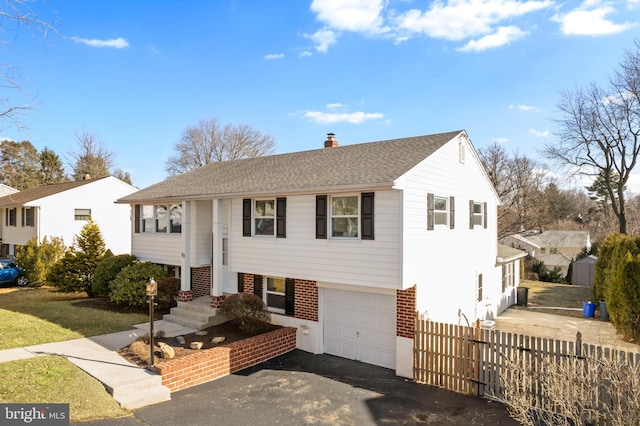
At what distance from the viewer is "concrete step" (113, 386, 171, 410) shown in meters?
7.52

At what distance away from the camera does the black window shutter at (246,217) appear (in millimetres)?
12977

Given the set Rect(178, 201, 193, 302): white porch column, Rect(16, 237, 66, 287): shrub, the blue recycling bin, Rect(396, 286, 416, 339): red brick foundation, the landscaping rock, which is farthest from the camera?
Rect(16, 237, 66, 287): shrub

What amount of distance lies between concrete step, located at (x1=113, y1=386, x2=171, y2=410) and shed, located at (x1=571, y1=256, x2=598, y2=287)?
31.8 metres

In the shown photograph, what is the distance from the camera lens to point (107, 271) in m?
16.5

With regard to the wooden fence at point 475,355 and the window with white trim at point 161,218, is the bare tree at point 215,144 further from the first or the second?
the wooden fence at point 475,355

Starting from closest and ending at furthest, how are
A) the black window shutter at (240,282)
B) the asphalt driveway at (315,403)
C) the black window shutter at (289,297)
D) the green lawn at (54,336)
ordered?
the green lawn at (54,336) < the asphalt driveway at (315,403) < the black window shutter at (289,297) < the black window shutter at (240,282)

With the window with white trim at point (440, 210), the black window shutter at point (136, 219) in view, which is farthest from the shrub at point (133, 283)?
the window with white trim at point (440, 210)

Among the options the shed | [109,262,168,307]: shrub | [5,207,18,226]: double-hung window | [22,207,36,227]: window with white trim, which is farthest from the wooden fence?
[5,207,18,226]: double-hung window

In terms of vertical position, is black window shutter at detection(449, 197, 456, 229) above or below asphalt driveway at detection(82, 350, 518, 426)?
above

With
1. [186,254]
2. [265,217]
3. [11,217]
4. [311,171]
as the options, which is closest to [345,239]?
[311,171]

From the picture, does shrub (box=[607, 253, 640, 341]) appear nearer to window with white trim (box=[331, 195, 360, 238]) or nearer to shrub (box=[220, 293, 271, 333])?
window with white trim (box=[331, 195, 360, 238])

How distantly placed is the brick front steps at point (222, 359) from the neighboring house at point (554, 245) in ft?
130

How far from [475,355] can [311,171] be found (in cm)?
737

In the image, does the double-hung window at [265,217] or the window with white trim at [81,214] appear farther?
the window with white trim at [81,214]
